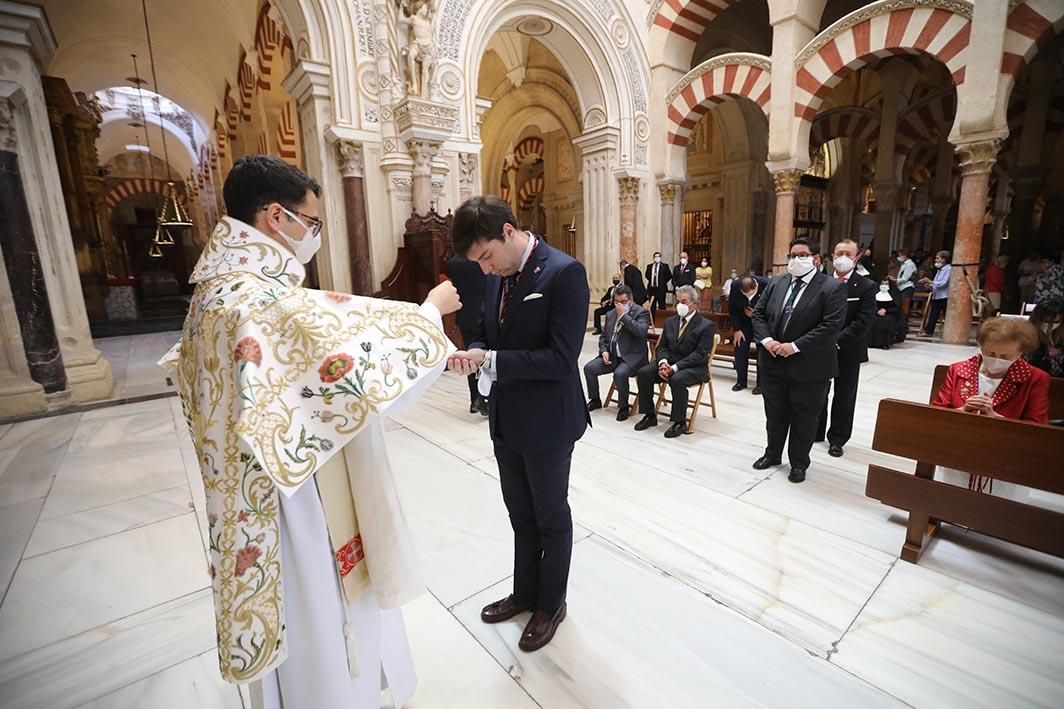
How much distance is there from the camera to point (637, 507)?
109 inches

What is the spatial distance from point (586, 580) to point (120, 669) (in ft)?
5.92

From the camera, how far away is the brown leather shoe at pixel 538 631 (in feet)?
5.70

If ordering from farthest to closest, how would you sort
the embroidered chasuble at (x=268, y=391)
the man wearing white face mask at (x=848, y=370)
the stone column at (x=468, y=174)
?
the stone column at (x=468, y=174)
the man wearing white face mask at (x=848, y=370)
the embroidered chasuble at (x=268, y=391)

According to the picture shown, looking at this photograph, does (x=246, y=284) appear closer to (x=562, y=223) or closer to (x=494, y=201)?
(x=494, y=201)

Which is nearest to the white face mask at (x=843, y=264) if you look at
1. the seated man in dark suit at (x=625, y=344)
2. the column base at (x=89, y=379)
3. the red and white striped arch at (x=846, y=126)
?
the seated man in dark suit at (x=625, y=344)

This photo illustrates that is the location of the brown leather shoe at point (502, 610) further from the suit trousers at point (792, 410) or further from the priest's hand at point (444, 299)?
the suit trousers at point (792, 410)

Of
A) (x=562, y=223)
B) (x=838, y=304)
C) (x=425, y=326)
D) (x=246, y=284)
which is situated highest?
(x=562, y=223)

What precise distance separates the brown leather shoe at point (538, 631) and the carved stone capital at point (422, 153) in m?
6.10

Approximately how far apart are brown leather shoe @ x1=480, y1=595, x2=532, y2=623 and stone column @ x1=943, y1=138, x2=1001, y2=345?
8296 millimetres

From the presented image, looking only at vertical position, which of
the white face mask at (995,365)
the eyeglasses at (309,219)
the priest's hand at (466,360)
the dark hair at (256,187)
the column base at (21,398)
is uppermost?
the dark hair at (256,187)

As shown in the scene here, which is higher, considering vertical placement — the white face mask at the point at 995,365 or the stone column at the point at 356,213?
the stone column at the point at 356,213

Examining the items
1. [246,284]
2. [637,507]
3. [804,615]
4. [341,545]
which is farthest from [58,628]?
[804,615]

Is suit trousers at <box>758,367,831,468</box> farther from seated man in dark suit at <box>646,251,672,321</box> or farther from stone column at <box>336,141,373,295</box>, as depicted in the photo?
seated man in dark suit at <box>646,251,672,321</box>

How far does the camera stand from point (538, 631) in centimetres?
176
